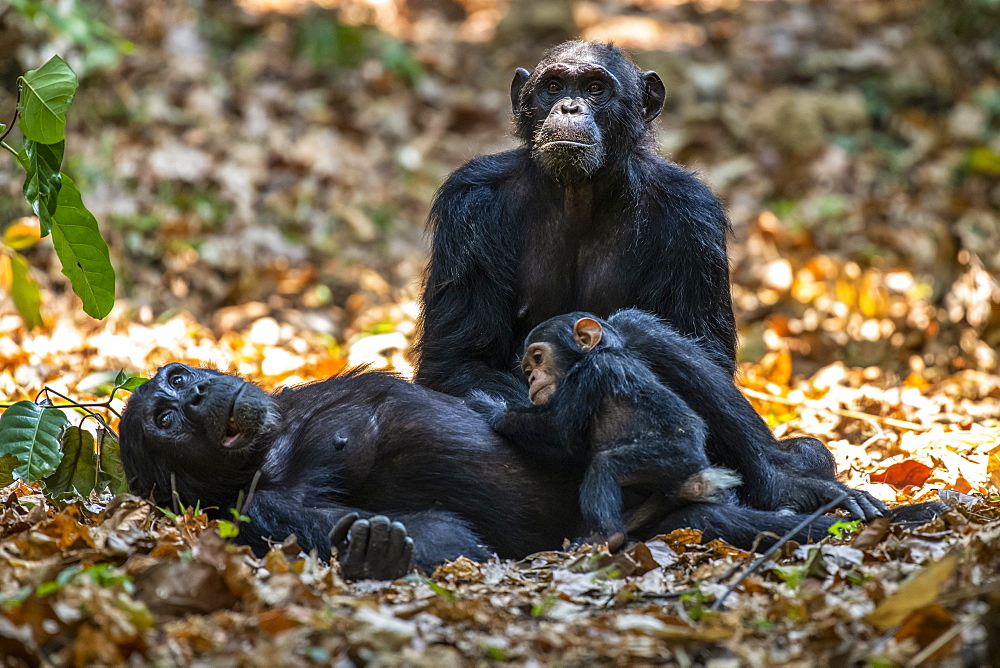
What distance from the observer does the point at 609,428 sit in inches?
159

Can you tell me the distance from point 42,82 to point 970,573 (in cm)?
383

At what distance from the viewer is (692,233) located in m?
5.02

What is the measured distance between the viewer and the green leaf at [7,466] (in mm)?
4223

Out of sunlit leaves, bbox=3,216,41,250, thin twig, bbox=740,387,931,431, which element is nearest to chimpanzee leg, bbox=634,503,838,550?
thin twig, bbox=740,387,931,431

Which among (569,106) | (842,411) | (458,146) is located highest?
(458,146)

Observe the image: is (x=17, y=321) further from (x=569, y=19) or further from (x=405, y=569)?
(x=569, y=19)

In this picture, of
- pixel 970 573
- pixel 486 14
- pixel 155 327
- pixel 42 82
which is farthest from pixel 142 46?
pixel 970 573

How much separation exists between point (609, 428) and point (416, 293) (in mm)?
A: 4681

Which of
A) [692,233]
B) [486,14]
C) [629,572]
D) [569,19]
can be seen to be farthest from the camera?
[486,14]

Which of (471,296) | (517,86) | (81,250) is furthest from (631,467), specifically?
(81,250)

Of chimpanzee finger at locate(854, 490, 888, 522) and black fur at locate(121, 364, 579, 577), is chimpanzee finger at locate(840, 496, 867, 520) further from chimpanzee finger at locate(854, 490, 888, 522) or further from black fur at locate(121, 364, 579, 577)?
black fur at locate(121, 364, 579, 577)

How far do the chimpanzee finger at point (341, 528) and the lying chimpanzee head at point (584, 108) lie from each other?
2005 millimetres

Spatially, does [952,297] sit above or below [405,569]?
above

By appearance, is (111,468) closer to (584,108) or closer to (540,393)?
(540,393)
